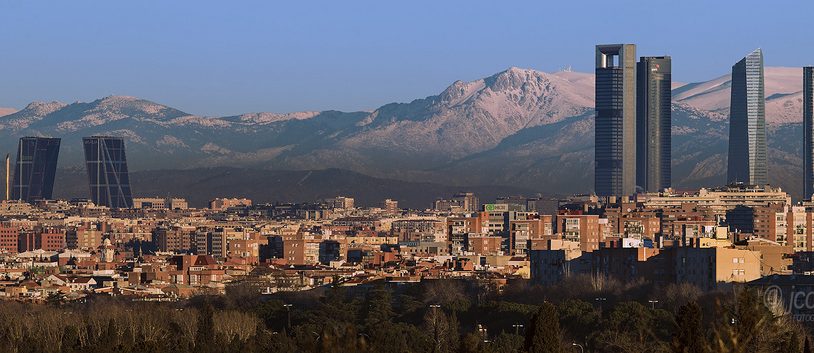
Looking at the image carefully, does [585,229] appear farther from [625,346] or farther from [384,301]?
[625,346]

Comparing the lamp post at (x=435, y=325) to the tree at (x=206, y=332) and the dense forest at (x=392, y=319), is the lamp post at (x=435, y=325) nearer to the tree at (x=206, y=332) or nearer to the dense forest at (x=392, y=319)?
the dense forest at (x=392, y=319)

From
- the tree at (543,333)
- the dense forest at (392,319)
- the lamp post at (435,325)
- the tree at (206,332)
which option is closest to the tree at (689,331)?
the dense forest at (392,319)

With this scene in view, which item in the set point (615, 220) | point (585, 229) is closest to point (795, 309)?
point (585, 229)

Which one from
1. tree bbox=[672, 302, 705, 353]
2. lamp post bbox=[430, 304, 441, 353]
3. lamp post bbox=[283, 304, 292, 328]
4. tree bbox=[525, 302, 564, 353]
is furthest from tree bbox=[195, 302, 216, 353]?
tree bbox=[672, 302, 705, 353]

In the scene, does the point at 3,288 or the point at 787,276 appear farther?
the point at 3,288

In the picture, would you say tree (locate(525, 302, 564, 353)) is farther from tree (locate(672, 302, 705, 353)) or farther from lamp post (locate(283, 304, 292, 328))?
lamp post (locate(283, 304, 292, 328))

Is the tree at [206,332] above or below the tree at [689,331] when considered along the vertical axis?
below
